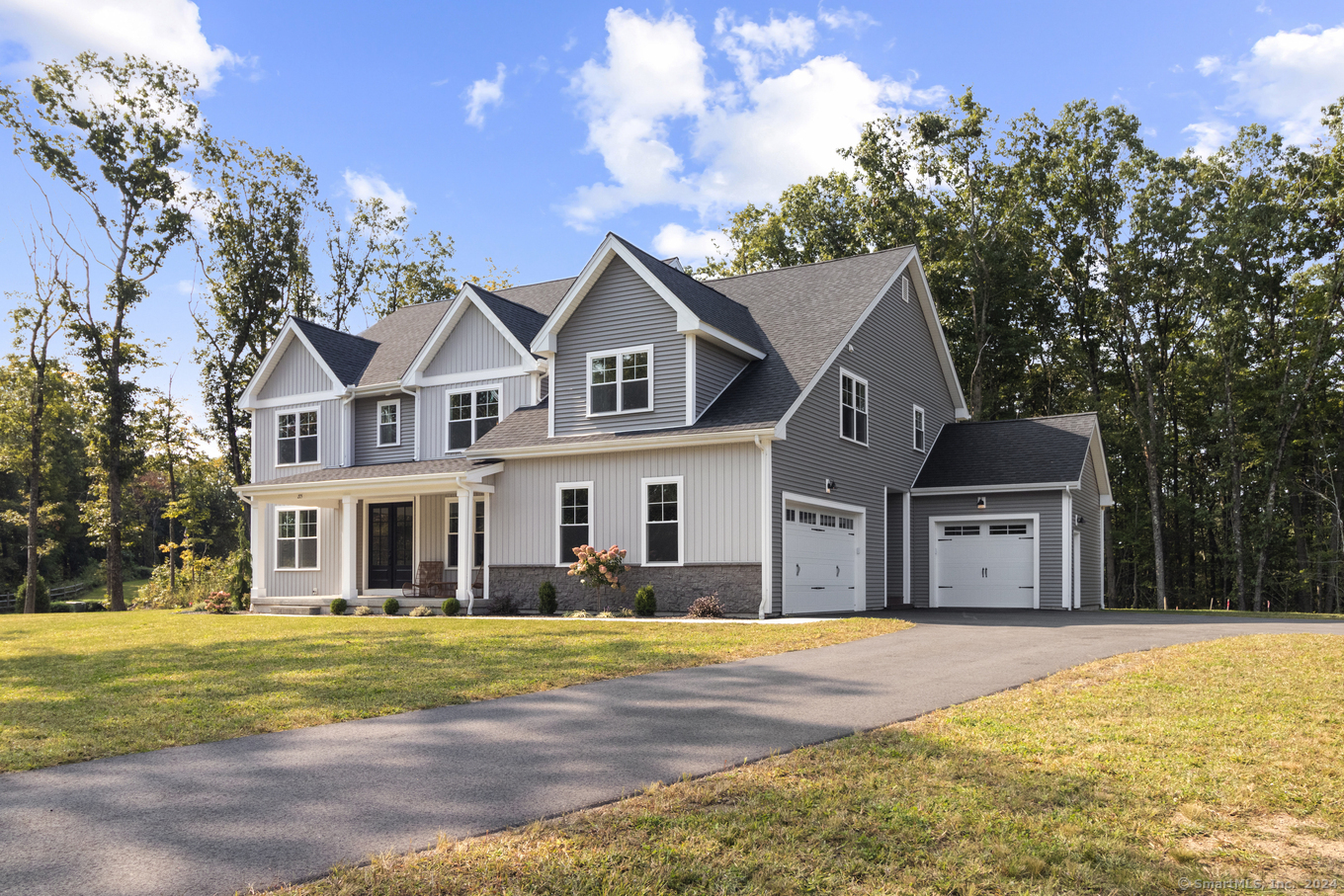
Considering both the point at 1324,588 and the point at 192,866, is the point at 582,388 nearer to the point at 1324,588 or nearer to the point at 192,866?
the point at 192,866

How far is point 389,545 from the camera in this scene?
2444 cm

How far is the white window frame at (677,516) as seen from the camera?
60.4 feet

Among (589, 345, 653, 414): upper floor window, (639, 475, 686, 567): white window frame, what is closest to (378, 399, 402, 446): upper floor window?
(589, 345, 653, 414): upper floor window

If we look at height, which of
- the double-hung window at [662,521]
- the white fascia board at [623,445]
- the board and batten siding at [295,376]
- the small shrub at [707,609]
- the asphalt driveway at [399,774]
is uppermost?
the board and batten siding at [295,376]

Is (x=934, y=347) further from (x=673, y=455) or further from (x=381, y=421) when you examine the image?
(x=381, y=421)

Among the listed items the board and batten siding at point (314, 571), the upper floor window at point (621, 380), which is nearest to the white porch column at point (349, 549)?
the board and batten siding at point (314, 571)

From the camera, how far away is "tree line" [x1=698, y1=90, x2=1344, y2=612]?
101ft

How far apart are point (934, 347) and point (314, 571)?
59.6ft

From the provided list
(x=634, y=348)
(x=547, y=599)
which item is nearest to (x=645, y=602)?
(x=547, y=599)

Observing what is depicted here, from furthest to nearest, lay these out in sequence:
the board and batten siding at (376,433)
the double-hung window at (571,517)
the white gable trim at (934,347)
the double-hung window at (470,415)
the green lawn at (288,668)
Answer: the board and batten siding at (376,433) < the double-hung window at (470,415) < the double-hung window at (571,517) < the white gable trim at (934,347) < the green lawn at (288,668)

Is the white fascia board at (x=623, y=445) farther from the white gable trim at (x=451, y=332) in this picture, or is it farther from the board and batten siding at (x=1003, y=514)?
the board and batten siding at (x=1003, y=514)

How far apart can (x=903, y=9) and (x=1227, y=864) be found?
14.9 metres

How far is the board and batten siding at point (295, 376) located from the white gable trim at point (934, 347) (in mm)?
13990

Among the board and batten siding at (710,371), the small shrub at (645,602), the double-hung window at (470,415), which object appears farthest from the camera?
the double-hung window at (470,415)
